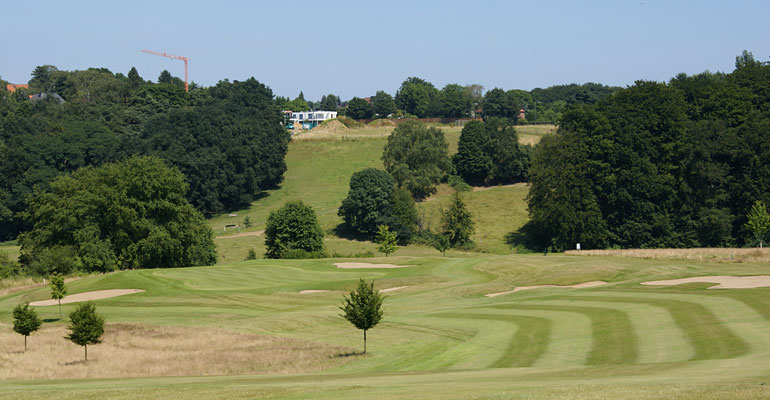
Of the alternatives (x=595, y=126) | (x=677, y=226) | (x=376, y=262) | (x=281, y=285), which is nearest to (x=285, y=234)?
(x=376, y=262)

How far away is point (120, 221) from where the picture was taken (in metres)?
75.3

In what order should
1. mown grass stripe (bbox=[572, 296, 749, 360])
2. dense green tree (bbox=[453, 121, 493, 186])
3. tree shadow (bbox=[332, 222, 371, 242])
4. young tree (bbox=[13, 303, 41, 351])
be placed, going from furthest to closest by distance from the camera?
dense green tree (bbox=[453, 121, 493, 186]), tree shadow (bbox=[332, 222, 371, 242]), young tree (bbox=[13, 303, 41, 351]), mown grass stripe (bbox=[572, 296, 749, 360])

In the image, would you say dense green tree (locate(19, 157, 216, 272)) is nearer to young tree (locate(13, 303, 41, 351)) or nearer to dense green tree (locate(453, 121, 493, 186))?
young tree (locate(13, 303, 41, 351))

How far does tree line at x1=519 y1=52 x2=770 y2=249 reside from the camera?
89.1 metres

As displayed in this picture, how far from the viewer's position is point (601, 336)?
34906mm

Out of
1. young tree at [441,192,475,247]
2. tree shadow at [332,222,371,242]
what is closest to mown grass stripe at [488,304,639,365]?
young tree at [441,192,475,247]

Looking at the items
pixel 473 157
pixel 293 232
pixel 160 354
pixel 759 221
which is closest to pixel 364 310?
pixel 160 354

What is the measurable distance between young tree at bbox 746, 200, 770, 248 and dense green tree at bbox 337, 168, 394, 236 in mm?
45985

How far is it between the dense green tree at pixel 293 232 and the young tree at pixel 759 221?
162 ft

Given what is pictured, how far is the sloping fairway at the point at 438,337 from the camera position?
24.2m

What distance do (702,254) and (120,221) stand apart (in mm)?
60574

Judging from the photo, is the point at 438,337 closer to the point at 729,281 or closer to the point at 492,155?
the point at 729,281

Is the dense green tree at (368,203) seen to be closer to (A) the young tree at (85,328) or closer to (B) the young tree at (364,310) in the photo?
(B) the young tree at (364,310)

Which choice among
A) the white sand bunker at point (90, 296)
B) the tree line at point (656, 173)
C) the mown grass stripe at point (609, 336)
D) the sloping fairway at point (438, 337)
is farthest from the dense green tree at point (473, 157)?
the mown grass stripe at point (609, 336)
